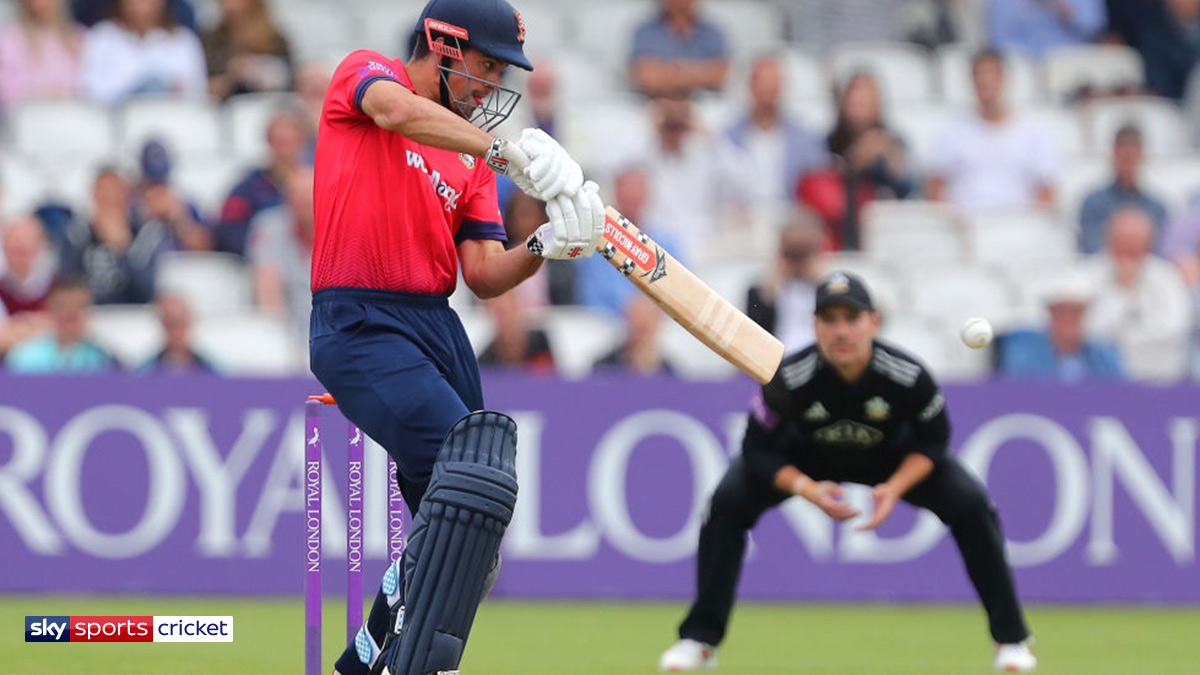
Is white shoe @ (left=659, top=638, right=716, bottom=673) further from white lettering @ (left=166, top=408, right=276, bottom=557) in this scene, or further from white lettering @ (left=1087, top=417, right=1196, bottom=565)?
white lettering @ (left=1087, top=417, right=1196, bottom=565)

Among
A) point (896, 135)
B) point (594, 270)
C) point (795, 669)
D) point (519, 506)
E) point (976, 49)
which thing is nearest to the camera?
point (795, 669)

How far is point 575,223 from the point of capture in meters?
5.14

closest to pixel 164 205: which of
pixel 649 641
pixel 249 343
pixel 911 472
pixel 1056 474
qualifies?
pixel 249 343

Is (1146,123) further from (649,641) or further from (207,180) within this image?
(649,641)

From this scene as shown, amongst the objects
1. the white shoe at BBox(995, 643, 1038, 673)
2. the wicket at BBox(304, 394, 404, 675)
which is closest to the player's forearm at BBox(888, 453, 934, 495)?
the white shoe at BBox(995, 643, 1038, 673)

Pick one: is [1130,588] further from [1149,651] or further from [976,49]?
[976,49]

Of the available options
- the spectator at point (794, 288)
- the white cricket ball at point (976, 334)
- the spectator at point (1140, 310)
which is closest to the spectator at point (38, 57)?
the spectator at point (794, 288)

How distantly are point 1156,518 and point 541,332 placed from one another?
3468 millimetres

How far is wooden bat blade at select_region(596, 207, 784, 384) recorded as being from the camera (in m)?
5.41

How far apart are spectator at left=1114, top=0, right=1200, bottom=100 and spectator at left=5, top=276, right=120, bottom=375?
783cm

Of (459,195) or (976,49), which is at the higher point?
(976,49)

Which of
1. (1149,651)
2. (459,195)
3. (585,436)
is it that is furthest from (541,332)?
(459,195)

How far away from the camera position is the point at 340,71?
17.7 ft

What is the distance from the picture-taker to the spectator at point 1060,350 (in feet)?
35.6
